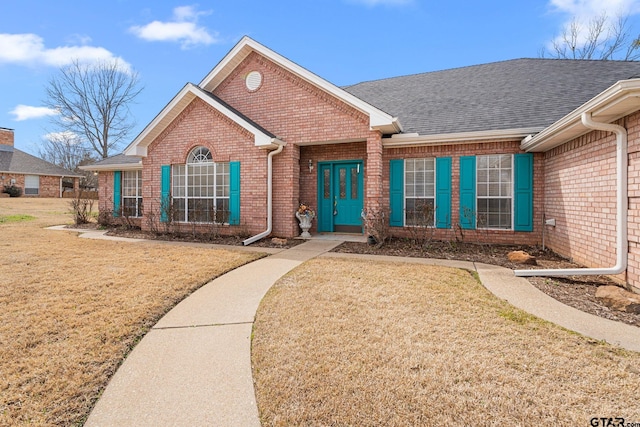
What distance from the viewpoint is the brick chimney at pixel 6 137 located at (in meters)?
33.2

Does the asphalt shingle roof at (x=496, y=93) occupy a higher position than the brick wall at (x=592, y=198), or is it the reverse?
the asphalt shingle roof at (x=496, y=93)

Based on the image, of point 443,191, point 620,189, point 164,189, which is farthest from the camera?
point 164,189

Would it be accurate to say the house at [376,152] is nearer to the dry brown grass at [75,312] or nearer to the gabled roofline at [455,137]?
the gabled roofline at [455,137]

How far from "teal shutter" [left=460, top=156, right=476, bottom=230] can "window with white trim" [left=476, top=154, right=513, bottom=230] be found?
11 centimetres

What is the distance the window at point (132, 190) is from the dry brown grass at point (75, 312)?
5.62 meters

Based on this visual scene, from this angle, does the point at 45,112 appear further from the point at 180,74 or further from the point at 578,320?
the point at 578,320

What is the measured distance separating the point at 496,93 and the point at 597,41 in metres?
16.2

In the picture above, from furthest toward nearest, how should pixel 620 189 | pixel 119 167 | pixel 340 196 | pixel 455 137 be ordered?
pixel 119 167 < pixel 340 196 < pixel 455 137 < pixel 620 189

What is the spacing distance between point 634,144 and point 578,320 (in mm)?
2767

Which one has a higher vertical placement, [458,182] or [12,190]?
[12,190]

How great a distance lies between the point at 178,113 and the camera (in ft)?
34.0

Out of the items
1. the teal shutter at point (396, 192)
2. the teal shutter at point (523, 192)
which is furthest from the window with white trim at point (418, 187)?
the teal shutter at point (523, 192)

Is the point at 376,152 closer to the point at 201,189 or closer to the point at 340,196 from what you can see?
the point at 340,196

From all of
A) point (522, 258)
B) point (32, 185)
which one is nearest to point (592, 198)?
point (522, 258)
